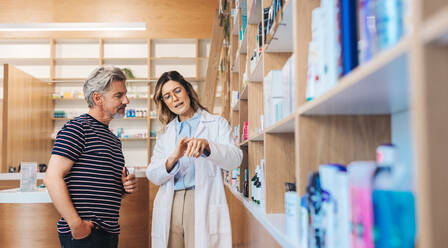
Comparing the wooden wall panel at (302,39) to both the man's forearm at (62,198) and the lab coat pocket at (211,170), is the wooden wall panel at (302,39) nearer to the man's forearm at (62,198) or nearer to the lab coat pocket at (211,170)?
the man's forearm at (62,198)

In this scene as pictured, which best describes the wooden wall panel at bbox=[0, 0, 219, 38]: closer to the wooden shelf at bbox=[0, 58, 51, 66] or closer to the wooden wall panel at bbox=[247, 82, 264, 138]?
the wooden shelf at bbox=[0, 58, 51, 66]

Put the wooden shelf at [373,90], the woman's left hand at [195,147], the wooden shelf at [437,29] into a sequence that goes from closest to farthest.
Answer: the wooden shelf at [437,29] < the wooden shelf at [373,90] < the woman's left hand at [195,147]

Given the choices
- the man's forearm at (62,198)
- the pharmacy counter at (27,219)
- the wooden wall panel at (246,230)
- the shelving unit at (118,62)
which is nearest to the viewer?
the wooden wall panel at (246,230)

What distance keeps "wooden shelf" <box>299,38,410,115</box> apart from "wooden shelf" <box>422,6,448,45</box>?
3 centimetres

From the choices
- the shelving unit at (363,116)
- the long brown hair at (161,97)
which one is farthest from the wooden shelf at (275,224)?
the long brown hair at (161,97)

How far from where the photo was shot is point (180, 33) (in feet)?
26.6

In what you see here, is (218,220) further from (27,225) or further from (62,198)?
(27,225)

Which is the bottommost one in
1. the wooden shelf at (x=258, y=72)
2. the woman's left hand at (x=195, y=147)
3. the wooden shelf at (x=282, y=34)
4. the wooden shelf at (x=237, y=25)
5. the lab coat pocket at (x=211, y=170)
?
the lab coat pocket at (x=211, y=170)

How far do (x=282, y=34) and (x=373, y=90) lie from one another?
0.95 metres

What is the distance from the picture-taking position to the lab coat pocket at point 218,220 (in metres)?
2.33

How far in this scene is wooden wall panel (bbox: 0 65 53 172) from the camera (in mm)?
6422

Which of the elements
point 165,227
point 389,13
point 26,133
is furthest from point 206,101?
point 389,13

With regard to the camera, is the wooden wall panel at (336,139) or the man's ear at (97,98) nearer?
the wooden wall panel at (336,139)

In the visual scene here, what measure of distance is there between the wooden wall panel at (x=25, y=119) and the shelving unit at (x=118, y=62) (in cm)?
42
